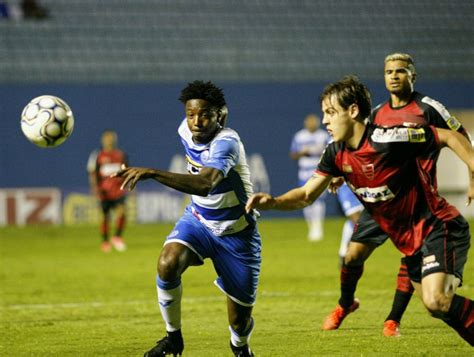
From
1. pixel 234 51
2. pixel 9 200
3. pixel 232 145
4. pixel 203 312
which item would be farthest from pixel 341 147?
pixel 234 51

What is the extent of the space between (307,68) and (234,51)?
89.8 inches

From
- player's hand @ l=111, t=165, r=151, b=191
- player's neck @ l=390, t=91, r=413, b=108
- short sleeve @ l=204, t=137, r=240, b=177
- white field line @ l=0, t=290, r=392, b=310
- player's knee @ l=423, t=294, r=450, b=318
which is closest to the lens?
player's hand @ l=111, t=165, r=151, b=191

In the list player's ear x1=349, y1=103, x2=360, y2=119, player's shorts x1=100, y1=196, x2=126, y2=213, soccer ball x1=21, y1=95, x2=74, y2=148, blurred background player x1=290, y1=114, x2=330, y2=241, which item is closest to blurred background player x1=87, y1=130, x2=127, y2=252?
player's shorts x1=100, y1=196, x2=126, y2=213

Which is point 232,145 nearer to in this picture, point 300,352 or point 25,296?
point 300,352

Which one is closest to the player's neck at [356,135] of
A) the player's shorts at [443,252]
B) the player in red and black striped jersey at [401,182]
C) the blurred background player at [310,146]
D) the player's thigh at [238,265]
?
the player in red and black striped jersey at [401,182]

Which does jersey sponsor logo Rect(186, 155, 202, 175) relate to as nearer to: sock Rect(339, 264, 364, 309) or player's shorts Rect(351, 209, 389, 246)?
player's shorts Rect(351, 209, 389, 246)

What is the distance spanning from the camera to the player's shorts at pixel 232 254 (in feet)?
22.5

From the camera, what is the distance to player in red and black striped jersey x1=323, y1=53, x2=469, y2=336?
25.9 feet

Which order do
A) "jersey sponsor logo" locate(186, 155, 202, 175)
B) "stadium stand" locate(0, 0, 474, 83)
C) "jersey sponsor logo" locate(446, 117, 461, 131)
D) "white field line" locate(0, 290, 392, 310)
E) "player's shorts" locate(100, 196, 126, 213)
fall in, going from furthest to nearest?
"stadium stand" locate(0, 0, 474, 83), "player's shorts" locate(100, 196, 126, 213), "white field line" locate(0, 290, 392, 310), "jersey sponsor logo" locate(446, 117, 461, 131), "jersey sponsor logo" locate(186, 155, 202, 175)

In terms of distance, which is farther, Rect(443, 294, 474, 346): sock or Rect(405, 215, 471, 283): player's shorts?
Rect(405, 215, 471, 283): player's shorts

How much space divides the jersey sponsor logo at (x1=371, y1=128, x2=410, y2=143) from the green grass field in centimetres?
191

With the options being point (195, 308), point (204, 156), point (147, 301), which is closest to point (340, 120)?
point (204, 156)

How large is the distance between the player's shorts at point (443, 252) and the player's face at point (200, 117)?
173 cm

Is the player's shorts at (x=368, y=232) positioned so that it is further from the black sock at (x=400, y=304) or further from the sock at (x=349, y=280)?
the black sock at (x=400, y=304)
